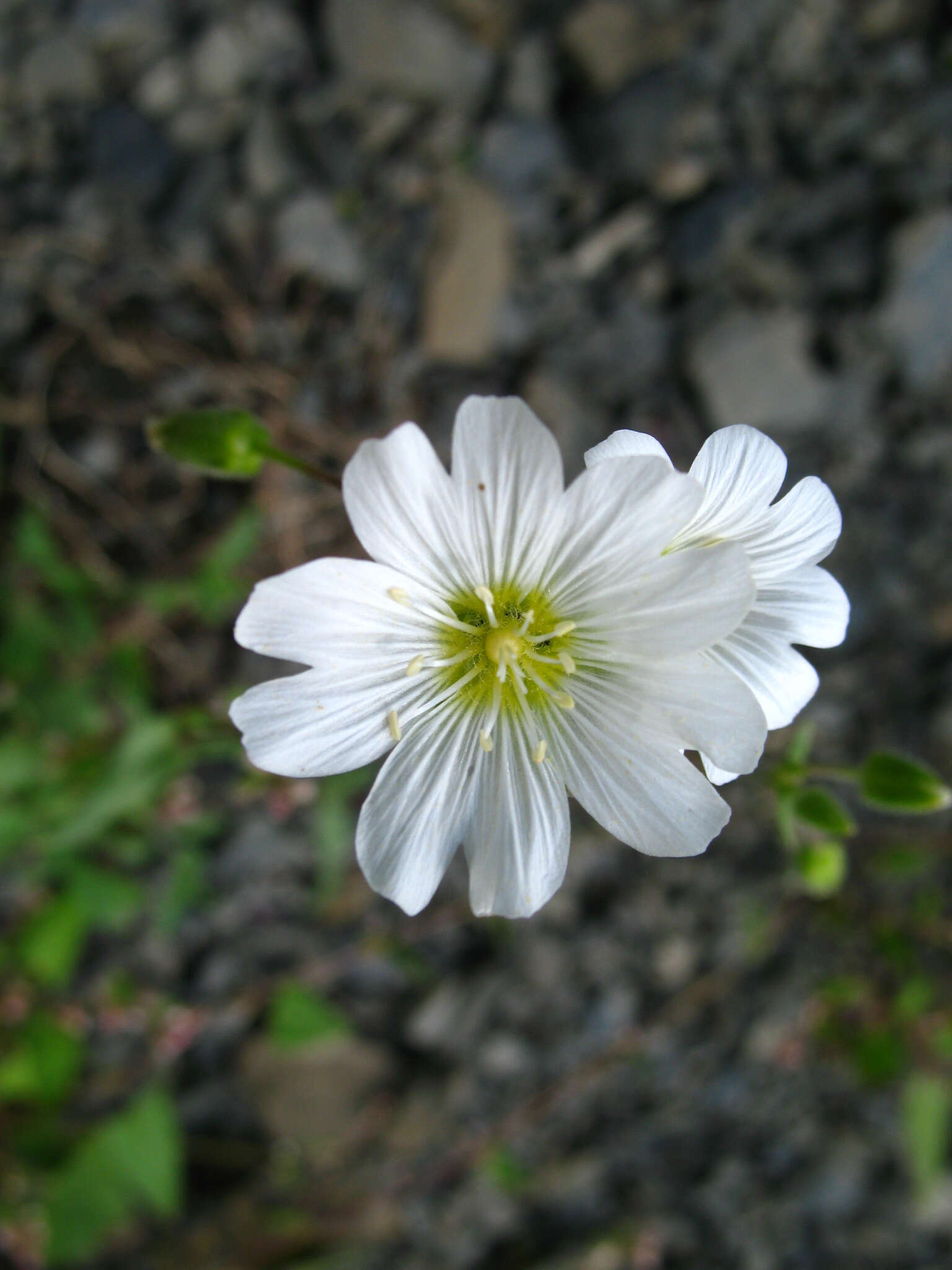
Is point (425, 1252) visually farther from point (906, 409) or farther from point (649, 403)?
point (906, 409)

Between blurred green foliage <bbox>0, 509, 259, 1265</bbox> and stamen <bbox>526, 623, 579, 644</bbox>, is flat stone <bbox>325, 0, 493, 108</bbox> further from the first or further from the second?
stamen <bbox>526, 623, 579, 644</bbox>

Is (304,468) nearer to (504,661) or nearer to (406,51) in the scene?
(504,661)

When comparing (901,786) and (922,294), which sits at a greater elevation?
(922,294)

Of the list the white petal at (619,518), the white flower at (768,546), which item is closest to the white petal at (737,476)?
the white flower at (768,546)

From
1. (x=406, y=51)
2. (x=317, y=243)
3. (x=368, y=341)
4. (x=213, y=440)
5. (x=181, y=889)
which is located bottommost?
(x=181, y=889)

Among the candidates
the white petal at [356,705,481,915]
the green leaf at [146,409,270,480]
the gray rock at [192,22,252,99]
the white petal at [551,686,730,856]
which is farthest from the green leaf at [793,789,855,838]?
the gray rock at [192,22,252,99]

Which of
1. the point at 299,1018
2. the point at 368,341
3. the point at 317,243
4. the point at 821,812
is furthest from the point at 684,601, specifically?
the point at 299,1018

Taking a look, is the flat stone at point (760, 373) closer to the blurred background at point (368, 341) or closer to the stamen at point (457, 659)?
the blurred background at point (368, 341)
